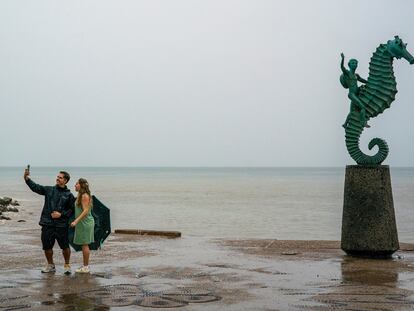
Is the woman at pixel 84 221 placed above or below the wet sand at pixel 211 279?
above

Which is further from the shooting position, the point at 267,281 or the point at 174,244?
the point at 174,244

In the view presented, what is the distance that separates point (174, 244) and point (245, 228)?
1838 cm

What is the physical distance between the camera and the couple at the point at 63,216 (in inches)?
448

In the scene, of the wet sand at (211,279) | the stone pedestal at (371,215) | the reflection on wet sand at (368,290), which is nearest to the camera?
the reflection on wet sand at (368,290)

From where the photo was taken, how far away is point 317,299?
937 cm

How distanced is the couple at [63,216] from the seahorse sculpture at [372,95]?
5.65 metres

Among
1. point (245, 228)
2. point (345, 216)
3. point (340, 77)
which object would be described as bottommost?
point (245, 228)

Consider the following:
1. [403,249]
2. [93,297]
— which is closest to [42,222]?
[93,297]

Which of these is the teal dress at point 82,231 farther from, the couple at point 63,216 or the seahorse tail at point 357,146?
the seahorse tail at point 357,146

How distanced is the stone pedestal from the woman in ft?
17.0

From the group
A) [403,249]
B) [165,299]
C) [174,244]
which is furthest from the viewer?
[174,244]

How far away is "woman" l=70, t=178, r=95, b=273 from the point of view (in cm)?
1153

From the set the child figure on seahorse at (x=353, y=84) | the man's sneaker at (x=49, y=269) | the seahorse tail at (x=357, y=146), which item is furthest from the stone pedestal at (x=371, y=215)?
the man's sneaker at (x=49, y=269)

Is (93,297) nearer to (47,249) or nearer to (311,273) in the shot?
(47,249)
